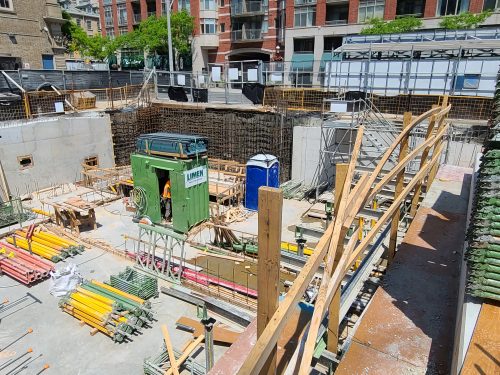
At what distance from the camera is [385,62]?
21.8 m

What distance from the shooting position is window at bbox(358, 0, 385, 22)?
35.4 meters

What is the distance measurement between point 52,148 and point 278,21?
1344 inches

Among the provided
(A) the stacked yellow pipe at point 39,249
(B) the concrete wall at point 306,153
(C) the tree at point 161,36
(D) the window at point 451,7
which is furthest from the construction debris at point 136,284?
(C) the tree at point 161,36

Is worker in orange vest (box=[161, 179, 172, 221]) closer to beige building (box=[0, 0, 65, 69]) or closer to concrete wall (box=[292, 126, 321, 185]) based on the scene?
concrete wall (box=[292, 126, 321, 185])

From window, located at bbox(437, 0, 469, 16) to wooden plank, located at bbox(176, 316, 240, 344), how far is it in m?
35.7

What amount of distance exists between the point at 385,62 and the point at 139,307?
2021cm

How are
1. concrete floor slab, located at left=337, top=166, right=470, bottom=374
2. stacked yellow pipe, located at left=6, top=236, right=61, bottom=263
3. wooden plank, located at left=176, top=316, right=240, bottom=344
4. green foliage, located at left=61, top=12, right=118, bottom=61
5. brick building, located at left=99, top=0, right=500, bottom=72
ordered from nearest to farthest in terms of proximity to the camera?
1. concrete floor slab, located at left=337, top=166, right=470, bottom=374
2. wooden plank, located at left=176, top=316, right=240, bottom=344
3. stacked yellow pipe, located at left=6, top=236, right=61, bottom=263
4. brick building, located at left=99, top=0, right=500, bottom=72
5. green foliage, located at left=61, top=12, right=118, bottom=61

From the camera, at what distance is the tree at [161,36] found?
45.1m

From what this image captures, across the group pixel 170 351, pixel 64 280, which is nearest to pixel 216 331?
pixel 170 351

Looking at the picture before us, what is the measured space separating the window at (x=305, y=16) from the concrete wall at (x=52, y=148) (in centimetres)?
2794

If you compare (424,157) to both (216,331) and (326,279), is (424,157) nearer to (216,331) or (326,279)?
(326,279)

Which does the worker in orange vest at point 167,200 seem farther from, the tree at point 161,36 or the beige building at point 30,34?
the tree at point 161,36

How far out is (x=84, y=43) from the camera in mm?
45594

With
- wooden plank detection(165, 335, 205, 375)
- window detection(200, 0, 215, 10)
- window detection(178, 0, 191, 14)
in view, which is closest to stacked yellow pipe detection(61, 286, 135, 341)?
wooden plank detection(165, 335, 205, 375)
